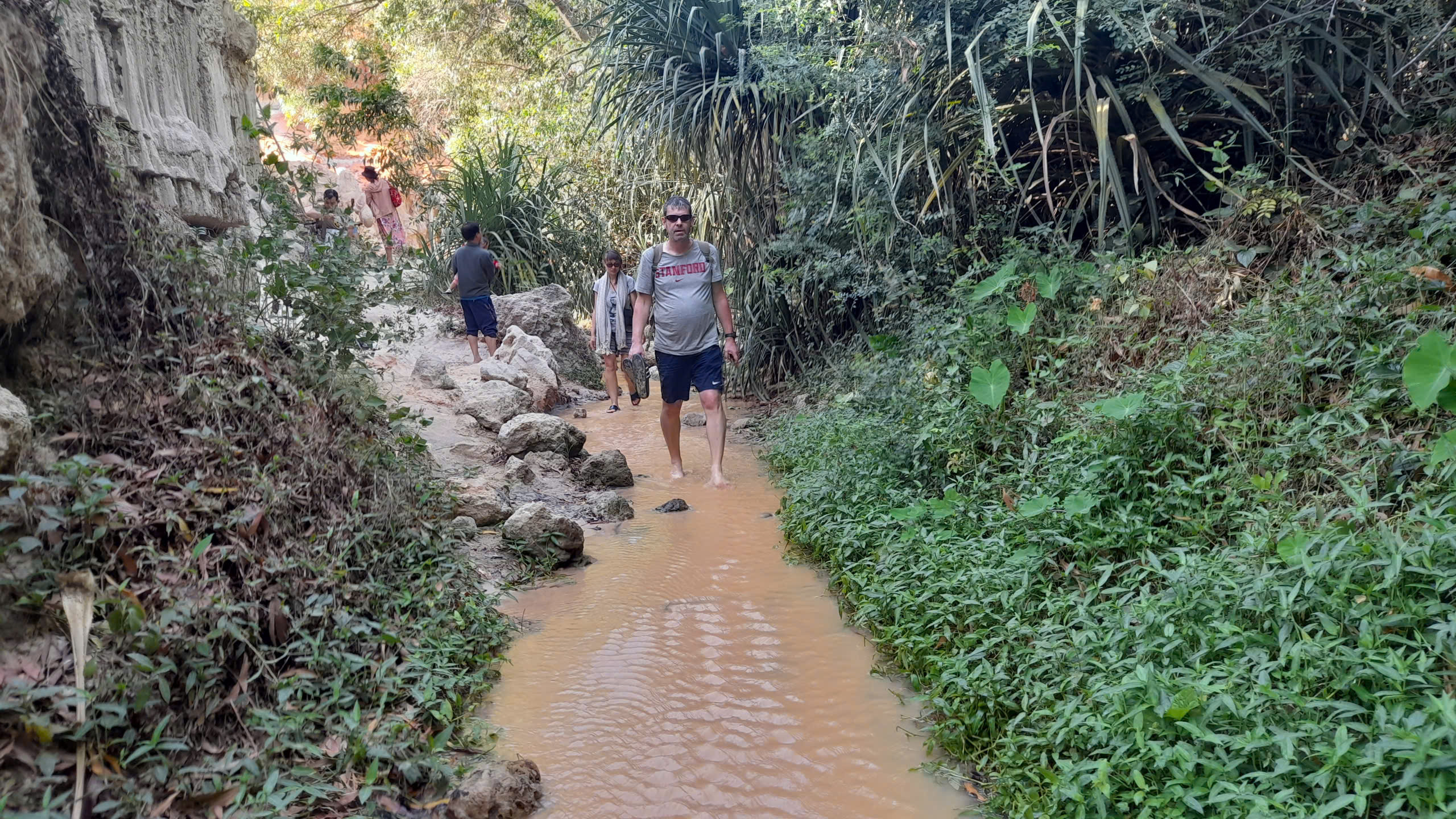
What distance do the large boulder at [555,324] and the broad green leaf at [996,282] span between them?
6703 mm

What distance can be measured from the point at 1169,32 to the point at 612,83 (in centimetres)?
496

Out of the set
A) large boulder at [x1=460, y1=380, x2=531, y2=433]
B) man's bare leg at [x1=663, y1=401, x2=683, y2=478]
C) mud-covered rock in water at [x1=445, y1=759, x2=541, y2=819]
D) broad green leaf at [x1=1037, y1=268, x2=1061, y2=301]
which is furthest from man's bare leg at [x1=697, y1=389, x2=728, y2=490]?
mud-covered rock in water at [x1=445, y1=759, x2=541, y2=819]

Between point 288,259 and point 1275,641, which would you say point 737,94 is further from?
point 1275,641

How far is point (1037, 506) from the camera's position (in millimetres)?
A: 3160

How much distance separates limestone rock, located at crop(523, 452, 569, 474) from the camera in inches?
218

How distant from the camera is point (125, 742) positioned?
2.03 metres

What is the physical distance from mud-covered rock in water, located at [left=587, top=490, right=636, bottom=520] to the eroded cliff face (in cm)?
226

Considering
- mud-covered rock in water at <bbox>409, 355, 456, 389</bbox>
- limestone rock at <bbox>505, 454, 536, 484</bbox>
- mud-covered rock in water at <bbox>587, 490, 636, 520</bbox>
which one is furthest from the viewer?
mud-covered rock in water at <bbox>409, 355, 456, 389</bbox>

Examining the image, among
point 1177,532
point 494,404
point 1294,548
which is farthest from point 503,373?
point 1294,548

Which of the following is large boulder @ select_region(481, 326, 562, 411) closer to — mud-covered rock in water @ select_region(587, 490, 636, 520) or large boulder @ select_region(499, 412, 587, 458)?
large boulder @ select_region(499, 412, 587, 458)

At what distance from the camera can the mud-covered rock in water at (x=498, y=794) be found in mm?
2221

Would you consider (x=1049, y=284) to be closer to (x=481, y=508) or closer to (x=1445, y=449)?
(x=1445, y=449)

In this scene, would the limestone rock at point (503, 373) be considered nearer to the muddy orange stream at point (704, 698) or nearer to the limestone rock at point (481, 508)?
the limestone rock at point (481, 508)

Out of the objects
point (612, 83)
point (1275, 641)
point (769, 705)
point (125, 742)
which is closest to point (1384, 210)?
point (1275, 641)
